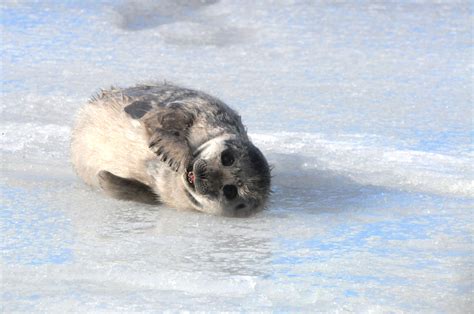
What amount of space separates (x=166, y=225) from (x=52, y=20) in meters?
3.44

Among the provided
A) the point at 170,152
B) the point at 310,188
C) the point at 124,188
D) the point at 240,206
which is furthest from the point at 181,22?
the point at 240,206

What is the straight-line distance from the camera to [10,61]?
21.5 ft

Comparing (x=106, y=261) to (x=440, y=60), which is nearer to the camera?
(x=106, y=261)

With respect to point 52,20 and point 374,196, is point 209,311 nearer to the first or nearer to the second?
point 374,196

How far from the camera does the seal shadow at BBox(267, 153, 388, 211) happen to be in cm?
456

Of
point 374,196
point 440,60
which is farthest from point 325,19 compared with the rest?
point 374,196

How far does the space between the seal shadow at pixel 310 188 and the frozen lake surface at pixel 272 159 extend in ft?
0.04

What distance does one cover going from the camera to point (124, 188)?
4.45 metres

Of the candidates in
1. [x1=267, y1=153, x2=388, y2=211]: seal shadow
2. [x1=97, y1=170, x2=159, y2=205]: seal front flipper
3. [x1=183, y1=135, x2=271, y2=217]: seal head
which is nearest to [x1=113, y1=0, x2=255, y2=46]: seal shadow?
[x1=267, y1=153, x2=388, y2=211]: seal shadow

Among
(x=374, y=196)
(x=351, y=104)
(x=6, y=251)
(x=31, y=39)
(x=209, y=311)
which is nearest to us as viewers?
(x=209, y=311)

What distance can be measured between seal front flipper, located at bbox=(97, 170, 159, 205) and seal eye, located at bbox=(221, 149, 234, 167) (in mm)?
453

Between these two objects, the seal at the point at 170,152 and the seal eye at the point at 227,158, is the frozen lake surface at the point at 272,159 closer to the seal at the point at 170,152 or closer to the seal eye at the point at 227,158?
the seal at the point at 170,152

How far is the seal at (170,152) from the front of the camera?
4172 millimetres

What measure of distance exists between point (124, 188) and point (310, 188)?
0.82 meters
